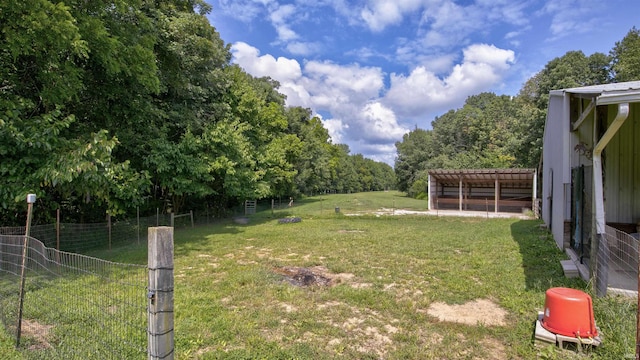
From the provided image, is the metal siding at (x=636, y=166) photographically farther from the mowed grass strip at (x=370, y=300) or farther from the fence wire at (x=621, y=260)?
the fence wire at (x=621, y=260)

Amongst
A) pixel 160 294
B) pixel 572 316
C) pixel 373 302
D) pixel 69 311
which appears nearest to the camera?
pixel 160 294

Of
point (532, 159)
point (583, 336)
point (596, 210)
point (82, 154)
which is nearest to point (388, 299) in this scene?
point (583, 336)

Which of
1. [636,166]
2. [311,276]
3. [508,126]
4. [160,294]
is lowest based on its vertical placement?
[311,276]

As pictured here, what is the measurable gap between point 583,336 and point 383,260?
4.34 metres

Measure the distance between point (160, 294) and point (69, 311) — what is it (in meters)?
3.40

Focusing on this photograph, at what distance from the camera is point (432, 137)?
140 feet

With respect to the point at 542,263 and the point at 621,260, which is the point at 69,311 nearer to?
the point at 621,260

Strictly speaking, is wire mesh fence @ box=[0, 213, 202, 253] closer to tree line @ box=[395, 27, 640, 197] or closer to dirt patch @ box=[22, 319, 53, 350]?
dirt patch @ box=[22, 319, 53, 350]

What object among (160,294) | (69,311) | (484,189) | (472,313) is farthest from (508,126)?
(160,294)

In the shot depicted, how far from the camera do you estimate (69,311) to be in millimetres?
4234

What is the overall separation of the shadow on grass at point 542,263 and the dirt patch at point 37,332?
643 centimetres

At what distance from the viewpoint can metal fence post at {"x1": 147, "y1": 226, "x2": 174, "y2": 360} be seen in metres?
1.91

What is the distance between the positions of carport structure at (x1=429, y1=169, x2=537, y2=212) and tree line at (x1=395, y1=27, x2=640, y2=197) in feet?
4.90

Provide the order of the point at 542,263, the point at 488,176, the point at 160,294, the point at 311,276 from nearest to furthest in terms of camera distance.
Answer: the point at 160,294 → the point at 311,276 → the point at 542,263 → the point at 488,176
